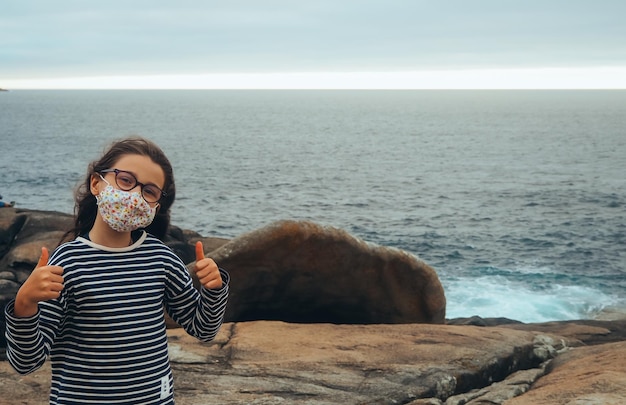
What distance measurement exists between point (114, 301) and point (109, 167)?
0.67 m

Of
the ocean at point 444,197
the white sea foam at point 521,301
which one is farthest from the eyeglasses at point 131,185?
the white sea foam at point 521,301

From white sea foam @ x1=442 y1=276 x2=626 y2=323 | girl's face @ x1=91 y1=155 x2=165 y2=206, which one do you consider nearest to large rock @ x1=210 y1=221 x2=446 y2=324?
girl's face @ x1=91 y1=155 x2=165 y2=206

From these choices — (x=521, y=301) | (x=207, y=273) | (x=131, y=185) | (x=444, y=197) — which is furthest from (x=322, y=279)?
(x=444, y=197)

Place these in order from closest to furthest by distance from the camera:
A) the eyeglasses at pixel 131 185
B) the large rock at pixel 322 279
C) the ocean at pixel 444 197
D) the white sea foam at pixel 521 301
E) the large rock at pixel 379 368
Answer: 1. the eyeglasses at pixel 131 185
2. the large rock at pixel 379 368
3. the large rock at pixel 322 279
4. the white sea foam at pixel 521 301
5. the ocean at pixel 444 197

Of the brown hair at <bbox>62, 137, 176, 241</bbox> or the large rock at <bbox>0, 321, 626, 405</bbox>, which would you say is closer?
Result: the brown hair at <bbox>62, 137, 176, 241</bbox>

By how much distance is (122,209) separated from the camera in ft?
12.0

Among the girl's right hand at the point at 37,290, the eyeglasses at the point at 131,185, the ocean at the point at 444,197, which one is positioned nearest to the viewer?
the girl's right hand at the point at 37,290

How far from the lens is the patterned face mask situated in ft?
12.0

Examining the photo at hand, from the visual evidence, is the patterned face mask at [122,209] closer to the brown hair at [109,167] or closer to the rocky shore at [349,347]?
the brown hair at [109,167]

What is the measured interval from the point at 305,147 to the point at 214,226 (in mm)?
49948

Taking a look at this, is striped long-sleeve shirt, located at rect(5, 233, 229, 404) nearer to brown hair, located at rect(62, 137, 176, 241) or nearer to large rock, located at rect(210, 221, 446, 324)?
brown hair, located at rect(62, 137, 176, 241)

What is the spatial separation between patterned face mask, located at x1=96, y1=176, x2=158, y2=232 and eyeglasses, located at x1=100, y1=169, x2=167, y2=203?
55 mm

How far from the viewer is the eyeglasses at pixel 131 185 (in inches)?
149

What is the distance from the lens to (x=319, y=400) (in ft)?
23.0
